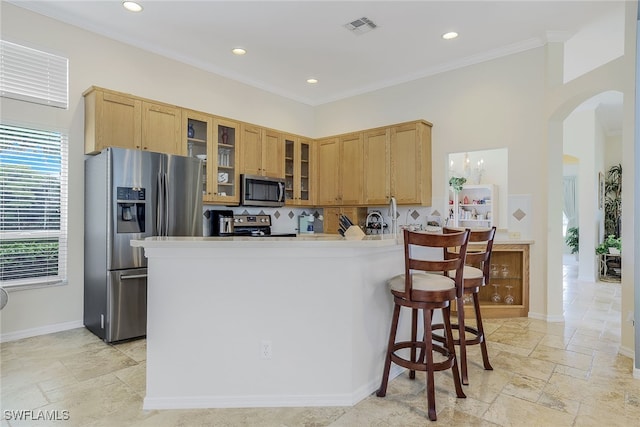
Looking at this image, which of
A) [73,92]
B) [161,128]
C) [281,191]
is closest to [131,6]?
[73,92]

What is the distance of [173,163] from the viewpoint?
367 cm

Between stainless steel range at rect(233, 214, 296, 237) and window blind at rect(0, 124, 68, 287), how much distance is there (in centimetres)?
193

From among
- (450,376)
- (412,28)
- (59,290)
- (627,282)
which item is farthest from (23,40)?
(627,282)

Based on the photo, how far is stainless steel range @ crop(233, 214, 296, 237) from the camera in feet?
16.0

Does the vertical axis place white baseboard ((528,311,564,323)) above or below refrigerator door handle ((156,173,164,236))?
below

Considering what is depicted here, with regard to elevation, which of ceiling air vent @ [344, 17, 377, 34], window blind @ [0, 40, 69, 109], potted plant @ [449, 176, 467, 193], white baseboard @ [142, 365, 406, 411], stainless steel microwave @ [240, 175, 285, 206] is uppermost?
ceiling air vent @ [344, 17, 377, 34]

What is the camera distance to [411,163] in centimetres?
480

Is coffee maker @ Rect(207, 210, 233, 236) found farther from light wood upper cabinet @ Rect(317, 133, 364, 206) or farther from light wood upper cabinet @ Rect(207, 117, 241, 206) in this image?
light wood upper cabinet @ Rect(317, 133, 364, 206)

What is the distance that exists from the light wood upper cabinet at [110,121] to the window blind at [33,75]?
0.25 meters

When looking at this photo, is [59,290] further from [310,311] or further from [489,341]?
[489,341]

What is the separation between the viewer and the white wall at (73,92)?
3.37 metres

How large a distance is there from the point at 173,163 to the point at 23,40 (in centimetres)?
177

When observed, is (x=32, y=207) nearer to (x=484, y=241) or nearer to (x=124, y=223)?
(x=124, y=223)

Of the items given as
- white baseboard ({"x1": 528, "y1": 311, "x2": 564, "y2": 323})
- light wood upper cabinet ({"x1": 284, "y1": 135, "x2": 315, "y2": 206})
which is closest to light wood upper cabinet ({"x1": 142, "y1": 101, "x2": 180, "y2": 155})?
light wood upper cabinet ({"x1": 284, "y1": 135, "x2": 315, "y2": 206})
